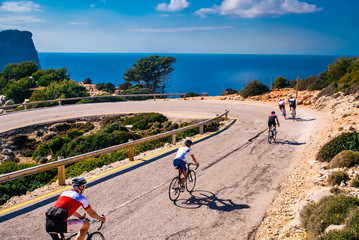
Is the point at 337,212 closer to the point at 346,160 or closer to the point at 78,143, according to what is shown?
the point at 346,160

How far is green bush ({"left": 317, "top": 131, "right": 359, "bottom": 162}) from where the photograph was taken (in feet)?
33.8

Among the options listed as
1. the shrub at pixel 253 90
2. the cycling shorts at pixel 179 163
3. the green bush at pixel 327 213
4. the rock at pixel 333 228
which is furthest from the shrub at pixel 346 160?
the shrub at pixel 253 90

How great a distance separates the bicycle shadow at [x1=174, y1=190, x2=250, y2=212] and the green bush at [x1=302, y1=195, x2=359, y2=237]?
1.93m

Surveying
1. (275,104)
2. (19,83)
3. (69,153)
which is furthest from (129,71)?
(69,153)

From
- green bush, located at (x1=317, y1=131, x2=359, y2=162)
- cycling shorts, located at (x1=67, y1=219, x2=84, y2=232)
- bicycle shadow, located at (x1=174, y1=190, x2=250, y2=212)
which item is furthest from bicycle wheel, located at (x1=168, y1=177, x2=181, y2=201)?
green bush, located at (x1=317, y1=131, x2=359, y2=162)

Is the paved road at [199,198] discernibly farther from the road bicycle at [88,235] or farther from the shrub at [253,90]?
the shrub at [253,90]

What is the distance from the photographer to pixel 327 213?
232 inches

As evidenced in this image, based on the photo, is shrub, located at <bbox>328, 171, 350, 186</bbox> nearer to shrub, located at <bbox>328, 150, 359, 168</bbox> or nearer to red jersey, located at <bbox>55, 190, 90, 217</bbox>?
shrub, located at <bbox>328, 150, 359, 168</bbox>

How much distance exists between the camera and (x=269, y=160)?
11898 millimetres

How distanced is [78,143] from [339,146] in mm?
14562

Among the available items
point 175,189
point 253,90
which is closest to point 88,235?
point 175,189

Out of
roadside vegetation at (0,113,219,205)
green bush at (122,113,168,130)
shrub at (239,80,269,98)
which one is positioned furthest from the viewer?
shrub at (239,80,269,98)

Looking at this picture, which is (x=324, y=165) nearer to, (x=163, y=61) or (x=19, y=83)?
(x=19, y=83)

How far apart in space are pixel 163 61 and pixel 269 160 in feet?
181
